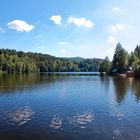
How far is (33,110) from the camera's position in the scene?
125ft

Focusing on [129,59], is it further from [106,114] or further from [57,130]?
[57,130]

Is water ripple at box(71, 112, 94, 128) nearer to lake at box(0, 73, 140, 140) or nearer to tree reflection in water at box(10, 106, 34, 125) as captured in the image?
lake at box(0, 73, 140, 140)

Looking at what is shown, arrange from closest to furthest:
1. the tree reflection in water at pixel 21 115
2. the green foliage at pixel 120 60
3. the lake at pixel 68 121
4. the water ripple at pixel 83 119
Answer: the lake at pixel 68 121 < the water ripple at pixel 83 119 < the tree reflection in water at pixel 21 115 < the green foliage at pixel 120 60

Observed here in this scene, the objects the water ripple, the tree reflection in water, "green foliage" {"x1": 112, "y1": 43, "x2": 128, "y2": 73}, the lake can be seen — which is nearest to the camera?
the lake

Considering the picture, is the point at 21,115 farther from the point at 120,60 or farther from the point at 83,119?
the point at 120,60

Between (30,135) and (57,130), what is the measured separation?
3.11m

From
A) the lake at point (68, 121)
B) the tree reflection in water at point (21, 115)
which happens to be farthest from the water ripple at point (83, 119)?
the tree reflection in water at point (21, 115)

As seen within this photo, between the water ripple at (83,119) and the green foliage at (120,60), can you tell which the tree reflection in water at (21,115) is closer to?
the water ripple at (83,119)

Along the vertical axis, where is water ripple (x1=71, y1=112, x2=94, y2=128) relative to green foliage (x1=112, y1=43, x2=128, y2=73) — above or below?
below

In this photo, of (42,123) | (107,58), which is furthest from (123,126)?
(107,58)

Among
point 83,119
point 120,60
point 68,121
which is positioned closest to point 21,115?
point 68,121

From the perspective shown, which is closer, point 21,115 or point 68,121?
point 68,121

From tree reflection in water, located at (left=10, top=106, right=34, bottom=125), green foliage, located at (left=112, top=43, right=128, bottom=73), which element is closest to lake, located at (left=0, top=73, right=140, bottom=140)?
tree reflection in water, located at (left=10, top=106, right=34, bottom=125)

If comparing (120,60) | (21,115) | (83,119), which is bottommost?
(83,119)
